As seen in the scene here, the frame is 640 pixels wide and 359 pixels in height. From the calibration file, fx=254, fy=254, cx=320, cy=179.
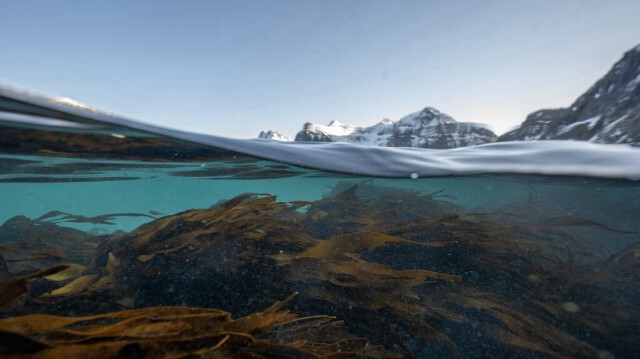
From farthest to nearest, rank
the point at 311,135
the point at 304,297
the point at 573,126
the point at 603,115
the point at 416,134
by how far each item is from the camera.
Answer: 1. the point at 311,135
2. the point at 416,134
3. the point at 573,126
4. the point at 603,115
5. the point at 304,297

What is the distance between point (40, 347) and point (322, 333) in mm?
1495

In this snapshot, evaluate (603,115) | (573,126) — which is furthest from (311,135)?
(603,115)

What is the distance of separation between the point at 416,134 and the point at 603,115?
19.2ft

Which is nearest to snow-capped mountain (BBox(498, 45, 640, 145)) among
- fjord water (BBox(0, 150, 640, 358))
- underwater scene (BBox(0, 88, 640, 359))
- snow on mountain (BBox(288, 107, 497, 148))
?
snow on mountain (BBox(288, 107, 497, 148))

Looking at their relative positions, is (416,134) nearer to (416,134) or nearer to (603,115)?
(416,134)

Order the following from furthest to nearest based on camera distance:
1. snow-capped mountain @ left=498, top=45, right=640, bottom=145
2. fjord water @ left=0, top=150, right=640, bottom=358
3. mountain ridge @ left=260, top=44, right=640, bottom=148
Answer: mountain ridge @ left=260, top=44, right=640, bottom=148
snow-capped mountain @ left=498, top=45, right=640, bottom=145
fjord water @ left=0, top=150, right=640, bottom=358

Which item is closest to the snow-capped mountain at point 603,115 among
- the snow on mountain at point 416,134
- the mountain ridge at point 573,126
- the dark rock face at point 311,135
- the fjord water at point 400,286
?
the mountain ridge at point 573,126

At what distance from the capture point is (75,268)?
256cm

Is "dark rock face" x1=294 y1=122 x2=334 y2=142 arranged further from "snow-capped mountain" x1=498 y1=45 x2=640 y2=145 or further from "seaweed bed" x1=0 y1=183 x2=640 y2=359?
"seaweed bed" x1=0 y1=183 x2=640 y2=359

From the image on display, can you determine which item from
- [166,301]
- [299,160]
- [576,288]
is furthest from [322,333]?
[299,160]

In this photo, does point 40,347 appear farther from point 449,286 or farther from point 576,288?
point 576,288

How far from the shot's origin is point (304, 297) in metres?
2.31

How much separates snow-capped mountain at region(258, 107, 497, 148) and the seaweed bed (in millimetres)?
7808

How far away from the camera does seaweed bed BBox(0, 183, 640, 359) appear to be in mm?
1335
